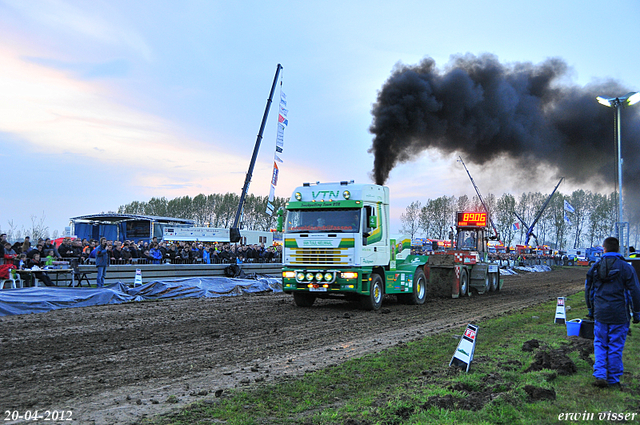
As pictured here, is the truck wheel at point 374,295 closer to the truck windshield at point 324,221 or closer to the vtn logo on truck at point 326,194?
the truck windshield at point 324,221

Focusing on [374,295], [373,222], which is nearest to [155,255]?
[374,295]

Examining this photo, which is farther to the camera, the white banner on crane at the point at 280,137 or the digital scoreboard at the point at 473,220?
the white banner on crane at the point at 280,137

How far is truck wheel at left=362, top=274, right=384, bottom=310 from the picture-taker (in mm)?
14336

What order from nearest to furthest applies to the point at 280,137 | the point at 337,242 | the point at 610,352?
the point at 610,352
the point at 337,242
the point at 280,137

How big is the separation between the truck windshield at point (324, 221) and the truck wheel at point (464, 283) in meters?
8.61

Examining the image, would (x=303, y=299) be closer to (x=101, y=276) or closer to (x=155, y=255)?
(x=101, y=276)

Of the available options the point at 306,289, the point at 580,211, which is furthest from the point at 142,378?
the point at 580,211

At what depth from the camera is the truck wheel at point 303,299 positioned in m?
15.0

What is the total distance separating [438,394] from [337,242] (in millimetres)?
8196

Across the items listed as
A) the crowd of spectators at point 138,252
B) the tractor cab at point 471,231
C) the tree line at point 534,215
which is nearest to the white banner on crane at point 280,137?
the crowd of spectators at point 138,252

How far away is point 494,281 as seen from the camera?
24156mm

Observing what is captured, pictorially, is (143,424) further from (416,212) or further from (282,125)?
(416,212)

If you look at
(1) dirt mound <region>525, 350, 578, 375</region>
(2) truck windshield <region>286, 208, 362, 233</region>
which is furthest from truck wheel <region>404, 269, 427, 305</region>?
(1) dirt mound <region>525, 350, 578, 375</region>

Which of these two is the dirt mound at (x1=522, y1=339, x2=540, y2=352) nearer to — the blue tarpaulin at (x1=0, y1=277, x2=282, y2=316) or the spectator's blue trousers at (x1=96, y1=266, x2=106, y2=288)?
the blue tarpaulin at (x1=0, y1=277, x2=282, y2=316)
